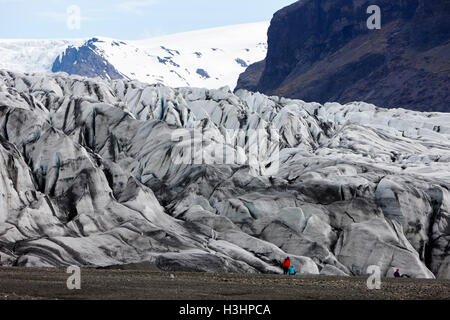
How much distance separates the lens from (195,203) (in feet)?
243

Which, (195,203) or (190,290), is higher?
(190,290)

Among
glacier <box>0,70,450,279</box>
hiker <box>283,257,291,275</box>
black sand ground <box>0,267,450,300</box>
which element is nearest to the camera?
black sand ground <box>0,267,450,300</box>

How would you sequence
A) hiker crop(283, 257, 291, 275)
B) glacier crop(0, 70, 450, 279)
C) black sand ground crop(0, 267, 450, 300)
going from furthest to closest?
1. glacier crop(0, 70, 450, 279)
2. hiker crop(283, 257, 291, 275)
3. black sand ground crop(0, 267, 450, 300)

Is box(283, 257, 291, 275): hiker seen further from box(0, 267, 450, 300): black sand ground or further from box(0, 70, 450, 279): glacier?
box(0, 267, 450, 300): black sand ground

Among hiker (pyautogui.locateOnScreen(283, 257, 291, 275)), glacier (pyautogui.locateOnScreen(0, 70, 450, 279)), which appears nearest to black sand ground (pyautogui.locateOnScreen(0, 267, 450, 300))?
hiker (pyautogui.locateOnScreen(283, 257, 291, 275))

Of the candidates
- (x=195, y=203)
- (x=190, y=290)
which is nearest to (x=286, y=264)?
(x=190, y=290)

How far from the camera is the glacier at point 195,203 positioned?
57875 millimetres

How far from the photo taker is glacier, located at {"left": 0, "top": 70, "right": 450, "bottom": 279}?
57875mm

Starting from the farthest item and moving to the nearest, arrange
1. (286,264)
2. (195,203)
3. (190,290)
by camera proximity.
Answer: (195,203)
(286,264)
(190,290)

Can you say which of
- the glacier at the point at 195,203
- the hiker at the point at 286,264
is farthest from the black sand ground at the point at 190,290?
the glacier at the point at 195,203

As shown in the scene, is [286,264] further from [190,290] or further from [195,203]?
[195,203]

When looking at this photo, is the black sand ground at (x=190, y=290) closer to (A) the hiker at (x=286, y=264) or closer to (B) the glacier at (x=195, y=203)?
(A) the hiker at (x=286, y=264)

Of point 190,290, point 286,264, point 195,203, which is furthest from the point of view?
point 195,203

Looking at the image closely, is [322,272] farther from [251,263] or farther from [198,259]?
[198,259]
